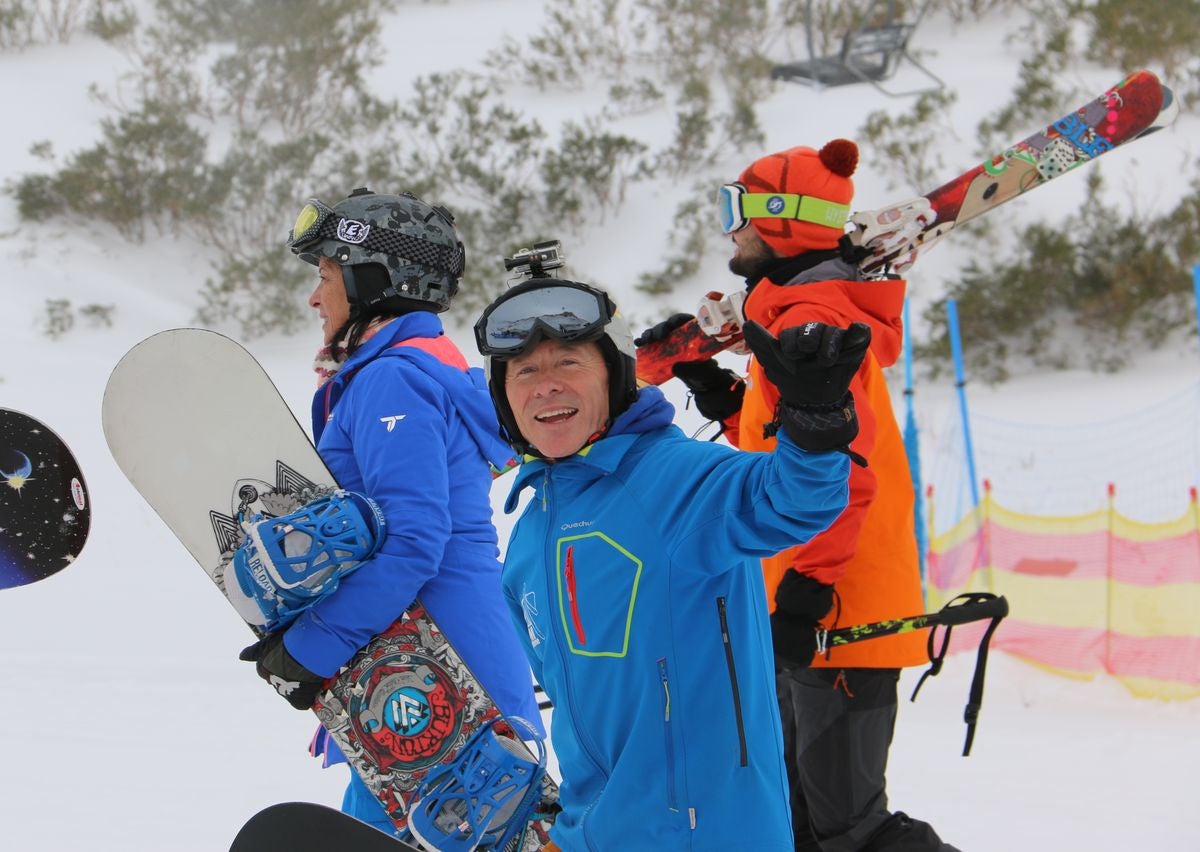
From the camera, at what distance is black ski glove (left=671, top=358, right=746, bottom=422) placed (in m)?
3.06

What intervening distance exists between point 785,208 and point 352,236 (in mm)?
1069

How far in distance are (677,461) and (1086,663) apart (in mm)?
4565

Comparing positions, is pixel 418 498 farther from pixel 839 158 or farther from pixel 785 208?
pixel 839 158

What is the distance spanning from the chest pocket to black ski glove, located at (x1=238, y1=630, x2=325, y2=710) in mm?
693

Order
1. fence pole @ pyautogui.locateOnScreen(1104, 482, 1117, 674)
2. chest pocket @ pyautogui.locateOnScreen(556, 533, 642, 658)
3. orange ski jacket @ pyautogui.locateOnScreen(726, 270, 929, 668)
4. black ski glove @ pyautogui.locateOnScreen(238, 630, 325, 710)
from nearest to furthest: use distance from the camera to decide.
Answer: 1. chest pocket @ pyautogui.locateOnScreen(556, 533, 642, 658)
2. black ski glove @ pyautogui.locateOnScreen(238, 630, 325, 710)
3. orange ski jacket @ pyautogui.locateOnScreen(726, 270, 929, 668)
4. fence pole @ pyautogui.locateOnScreen(1104, 482, 1117, 674)

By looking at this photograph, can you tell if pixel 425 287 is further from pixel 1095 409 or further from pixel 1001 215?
pixel 1001 215

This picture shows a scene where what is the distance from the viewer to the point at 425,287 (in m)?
2.72

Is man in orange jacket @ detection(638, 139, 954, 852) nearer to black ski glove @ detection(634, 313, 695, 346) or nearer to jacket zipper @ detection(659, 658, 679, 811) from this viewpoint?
black ski glove @ detection(634, 313, 695, 346)

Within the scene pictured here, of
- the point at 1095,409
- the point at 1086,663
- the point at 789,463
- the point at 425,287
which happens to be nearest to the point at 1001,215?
the point at 1095,409

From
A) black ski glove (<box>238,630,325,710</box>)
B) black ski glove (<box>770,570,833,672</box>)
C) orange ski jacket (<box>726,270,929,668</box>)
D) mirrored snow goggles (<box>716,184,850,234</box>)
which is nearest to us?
black ski glove (<box>238,630,325,710</box>)

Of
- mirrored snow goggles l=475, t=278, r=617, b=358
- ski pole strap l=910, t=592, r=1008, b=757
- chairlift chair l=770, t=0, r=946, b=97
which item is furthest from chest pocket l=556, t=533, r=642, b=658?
chairlift chair l=770, t=0, r=946, b=97

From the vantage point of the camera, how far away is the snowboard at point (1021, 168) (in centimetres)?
330

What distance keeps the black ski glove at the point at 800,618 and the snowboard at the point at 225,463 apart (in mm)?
664

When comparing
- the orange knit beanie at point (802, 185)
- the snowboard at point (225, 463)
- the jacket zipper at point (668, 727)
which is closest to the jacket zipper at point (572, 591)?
the jacket zipper at point (668, 727)
